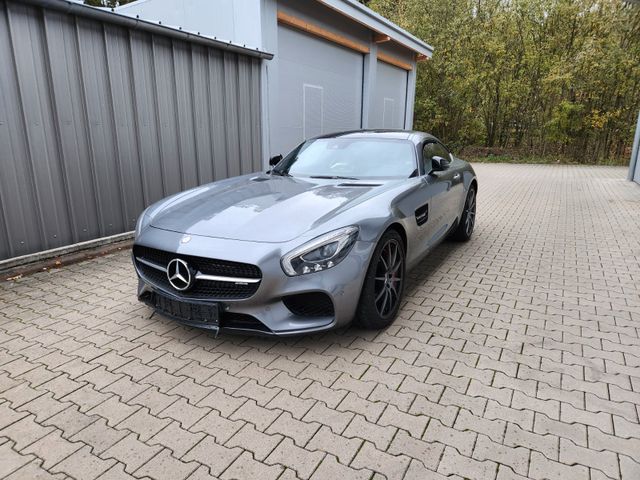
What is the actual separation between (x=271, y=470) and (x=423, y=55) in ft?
50.2

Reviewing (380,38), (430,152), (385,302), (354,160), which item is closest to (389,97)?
(380,38)

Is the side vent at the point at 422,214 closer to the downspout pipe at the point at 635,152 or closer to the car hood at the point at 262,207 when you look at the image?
the car hood at the point at 262,207

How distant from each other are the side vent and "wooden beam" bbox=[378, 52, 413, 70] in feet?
31.6

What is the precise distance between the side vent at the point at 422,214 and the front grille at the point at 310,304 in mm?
1320

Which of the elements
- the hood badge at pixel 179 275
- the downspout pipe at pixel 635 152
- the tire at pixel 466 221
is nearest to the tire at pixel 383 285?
the hood badge at pixel 179 275

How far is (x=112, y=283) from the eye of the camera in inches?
164

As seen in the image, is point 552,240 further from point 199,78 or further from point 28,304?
point 28,304

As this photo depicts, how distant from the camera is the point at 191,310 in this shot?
2771 mm

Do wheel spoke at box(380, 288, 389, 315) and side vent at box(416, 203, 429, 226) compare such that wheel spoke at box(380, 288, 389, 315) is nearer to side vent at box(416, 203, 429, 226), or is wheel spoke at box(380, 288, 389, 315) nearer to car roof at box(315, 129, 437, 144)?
side vent at box(416, 203, 429, 226)

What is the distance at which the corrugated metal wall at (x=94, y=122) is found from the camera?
14.2 ft

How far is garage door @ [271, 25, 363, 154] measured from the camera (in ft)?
27.3

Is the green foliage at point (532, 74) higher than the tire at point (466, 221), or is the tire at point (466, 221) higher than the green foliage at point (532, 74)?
the green foliage at point (532, 74)

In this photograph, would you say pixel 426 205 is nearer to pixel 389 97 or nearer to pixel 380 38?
pixel 380 38

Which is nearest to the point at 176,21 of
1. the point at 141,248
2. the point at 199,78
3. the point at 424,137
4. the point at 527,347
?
the point at 199,78
